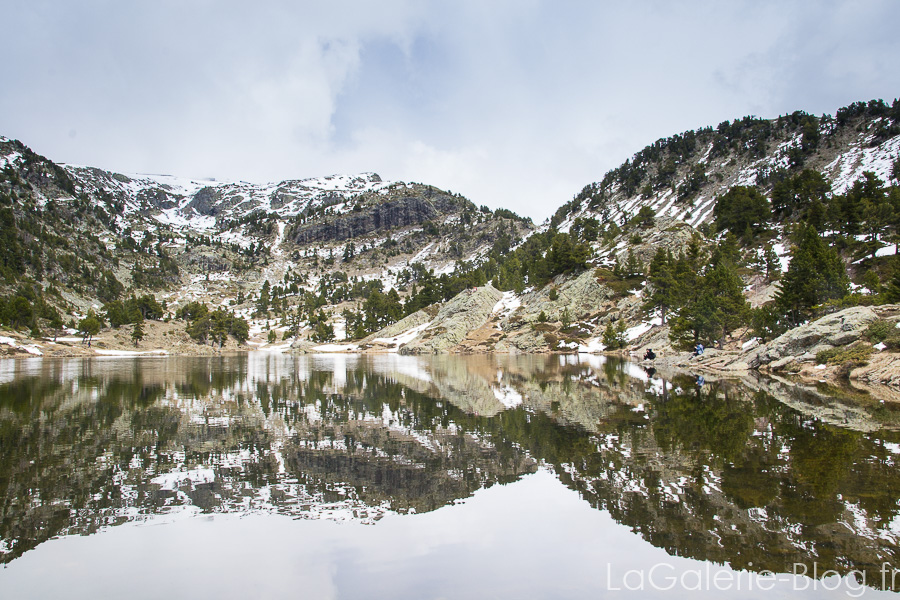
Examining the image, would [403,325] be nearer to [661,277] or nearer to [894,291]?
[661,277]

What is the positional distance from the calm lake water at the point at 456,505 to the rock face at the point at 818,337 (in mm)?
19036

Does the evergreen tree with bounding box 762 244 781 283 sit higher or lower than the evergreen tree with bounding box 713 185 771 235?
lower

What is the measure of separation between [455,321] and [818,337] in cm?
9352

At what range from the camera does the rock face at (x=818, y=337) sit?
3625cm

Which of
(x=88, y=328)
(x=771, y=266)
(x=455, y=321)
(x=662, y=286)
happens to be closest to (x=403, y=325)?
(x=455, y=321)

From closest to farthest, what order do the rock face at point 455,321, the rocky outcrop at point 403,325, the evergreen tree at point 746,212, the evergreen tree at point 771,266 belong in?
the evergreen tree at point 771,266
the evergreen tree at point 746,212
the rock face at point 455,321
the rocky outcrop at point 403,325

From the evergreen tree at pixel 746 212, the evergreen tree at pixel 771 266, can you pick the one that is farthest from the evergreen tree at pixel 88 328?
the evergreen tree at pixel 746 212

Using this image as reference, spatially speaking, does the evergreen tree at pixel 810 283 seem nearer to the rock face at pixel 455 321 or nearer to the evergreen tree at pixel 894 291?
the evergreen tree at pixel 894 291

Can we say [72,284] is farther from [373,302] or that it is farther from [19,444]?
[19,444]

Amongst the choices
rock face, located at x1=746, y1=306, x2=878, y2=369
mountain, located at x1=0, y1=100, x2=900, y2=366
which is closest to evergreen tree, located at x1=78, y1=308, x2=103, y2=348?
mountain, located at x1=0, y1=100, x2=900, y2=366

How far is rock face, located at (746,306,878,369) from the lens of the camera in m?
36.2

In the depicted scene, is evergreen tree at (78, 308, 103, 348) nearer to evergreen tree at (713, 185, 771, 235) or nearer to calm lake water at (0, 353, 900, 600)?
calm lake water at (0, 353, 900, 600)

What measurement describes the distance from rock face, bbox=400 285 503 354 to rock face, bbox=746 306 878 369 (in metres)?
78.6

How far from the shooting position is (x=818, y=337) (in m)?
38.9
